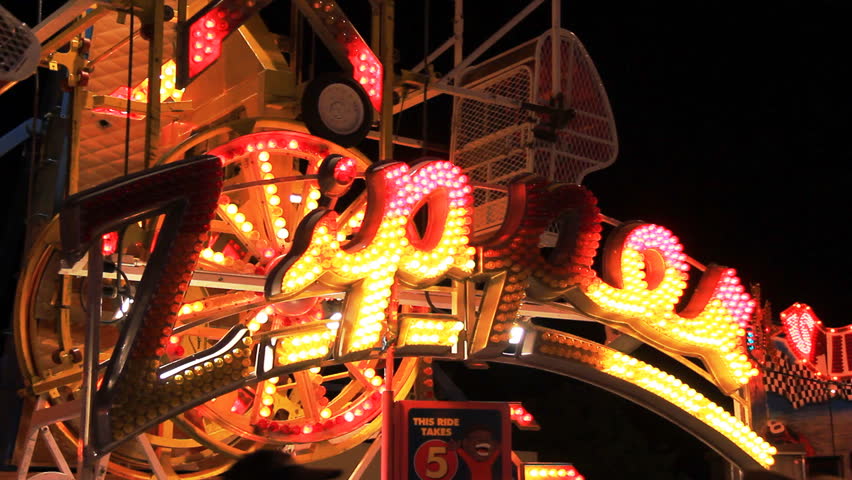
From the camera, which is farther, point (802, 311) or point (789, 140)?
point (789, 140)

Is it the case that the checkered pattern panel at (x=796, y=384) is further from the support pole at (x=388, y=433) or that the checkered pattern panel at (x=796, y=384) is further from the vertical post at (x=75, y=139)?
the vertical post at (x=75, y=139)

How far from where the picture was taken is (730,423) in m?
10.3

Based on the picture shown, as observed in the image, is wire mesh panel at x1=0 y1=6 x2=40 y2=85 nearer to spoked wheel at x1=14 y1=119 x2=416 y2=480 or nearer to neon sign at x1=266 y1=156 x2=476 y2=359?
neon sign at x1=266 y1=156 x2=476 y2=359

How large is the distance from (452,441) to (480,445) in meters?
0.26

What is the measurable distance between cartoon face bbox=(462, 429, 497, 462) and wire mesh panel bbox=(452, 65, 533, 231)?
2.99 metres

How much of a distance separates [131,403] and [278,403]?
12.7 feet

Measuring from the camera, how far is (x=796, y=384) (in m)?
16.2

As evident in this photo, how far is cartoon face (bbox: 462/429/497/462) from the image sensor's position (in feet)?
29.7

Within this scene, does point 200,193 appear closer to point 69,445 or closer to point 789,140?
point 69,445

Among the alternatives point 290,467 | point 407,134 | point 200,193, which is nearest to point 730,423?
point 200,193

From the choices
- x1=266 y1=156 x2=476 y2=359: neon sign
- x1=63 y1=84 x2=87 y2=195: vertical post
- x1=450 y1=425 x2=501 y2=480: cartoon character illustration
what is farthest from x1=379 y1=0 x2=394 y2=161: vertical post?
x1=63 y1=84 x2=87 y2=195: vertical post

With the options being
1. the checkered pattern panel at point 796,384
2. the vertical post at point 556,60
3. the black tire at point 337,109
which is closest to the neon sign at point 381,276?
the black tire at point 337,109

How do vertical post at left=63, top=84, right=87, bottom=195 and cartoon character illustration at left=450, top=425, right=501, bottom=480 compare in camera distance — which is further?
vertical post at left=63, top=84, right=87, bottom=195

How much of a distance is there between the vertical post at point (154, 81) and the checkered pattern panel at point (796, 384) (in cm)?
957
